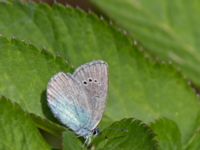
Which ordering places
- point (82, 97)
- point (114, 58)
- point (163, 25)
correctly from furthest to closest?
point (163, 25) < point (114, 58) < point (82, 97)

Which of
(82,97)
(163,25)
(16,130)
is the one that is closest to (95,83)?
(82,97)

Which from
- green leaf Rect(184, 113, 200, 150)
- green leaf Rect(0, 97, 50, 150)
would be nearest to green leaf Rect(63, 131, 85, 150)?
green leaf Rect(0, 97, 50, 150)

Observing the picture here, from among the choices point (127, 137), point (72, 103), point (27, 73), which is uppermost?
point (127, 137)

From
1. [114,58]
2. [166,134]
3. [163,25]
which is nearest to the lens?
[166,134]

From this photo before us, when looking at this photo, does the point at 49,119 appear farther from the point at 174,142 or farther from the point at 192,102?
the point at 192,102

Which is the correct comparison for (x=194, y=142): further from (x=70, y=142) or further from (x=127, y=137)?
(x=70, y=142)

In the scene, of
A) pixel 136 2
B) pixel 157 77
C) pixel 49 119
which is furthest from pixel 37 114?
pixel 136 2

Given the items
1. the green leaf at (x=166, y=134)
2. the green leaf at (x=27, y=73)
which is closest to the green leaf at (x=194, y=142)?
the green leaf at (x=166, y=134)

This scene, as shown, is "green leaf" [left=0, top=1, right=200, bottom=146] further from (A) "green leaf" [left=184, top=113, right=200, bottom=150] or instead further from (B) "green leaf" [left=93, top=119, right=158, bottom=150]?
(B) "green leaf" [left=93, top=119, right=158, bottom=150]
